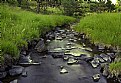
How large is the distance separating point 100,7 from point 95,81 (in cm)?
A: 7735

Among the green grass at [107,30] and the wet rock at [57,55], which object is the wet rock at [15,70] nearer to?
the wet rock at [57,55]

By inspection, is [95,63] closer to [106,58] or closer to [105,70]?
[106,58]

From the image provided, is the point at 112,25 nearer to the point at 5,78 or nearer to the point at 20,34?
the point at 20,34

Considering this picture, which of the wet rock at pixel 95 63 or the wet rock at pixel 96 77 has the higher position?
the wet rock at pixel 95 63

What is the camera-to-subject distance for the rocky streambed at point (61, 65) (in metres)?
11.0

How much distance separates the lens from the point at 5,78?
10.5m

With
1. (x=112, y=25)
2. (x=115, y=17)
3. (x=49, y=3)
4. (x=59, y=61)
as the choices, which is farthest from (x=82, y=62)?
(x=49, y=3)

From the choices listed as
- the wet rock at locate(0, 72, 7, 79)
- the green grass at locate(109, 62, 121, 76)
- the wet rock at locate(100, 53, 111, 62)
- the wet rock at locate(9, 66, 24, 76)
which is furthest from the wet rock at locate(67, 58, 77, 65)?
the wet rock at locate(0, 72, 7, 79)

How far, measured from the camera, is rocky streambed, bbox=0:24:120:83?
1102cm

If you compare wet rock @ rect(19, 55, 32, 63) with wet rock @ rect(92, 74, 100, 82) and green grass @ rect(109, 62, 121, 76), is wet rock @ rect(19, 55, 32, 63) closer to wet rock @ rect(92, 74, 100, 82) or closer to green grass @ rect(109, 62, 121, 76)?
wet rock @ rect(92, 74, 100, 82)

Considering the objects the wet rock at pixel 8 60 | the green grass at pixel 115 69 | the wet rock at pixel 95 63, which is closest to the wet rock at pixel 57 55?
the wet rock at pixel 95 63

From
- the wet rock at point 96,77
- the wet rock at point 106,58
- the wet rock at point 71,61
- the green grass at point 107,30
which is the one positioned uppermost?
the green grass at point 107,30

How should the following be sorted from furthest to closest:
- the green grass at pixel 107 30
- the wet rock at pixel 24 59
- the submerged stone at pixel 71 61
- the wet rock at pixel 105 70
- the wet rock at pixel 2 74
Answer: the green grass at pixel 107 30, the submerged stone at pixel 71 61, the wet rock at pixel 24 59, the wet rock at pixel 105 70, the wet rock at pixel 2 74

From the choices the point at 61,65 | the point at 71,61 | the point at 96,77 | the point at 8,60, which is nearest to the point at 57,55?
the point at 71,61
